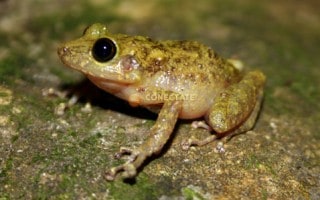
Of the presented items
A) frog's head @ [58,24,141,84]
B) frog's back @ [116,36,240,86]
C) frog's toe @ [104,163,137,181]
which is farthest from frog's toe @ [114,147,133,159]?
frog's back @ [116,36,240,86]

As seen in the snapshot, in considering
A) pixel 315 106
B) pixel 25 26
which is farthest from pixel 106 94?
pixel 315 106

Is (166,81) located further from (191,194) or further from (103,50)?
(191,194)

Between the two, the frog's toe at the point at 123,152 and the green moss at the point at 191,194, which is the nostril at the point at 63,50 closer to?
the frog's toe at the point at 123,152

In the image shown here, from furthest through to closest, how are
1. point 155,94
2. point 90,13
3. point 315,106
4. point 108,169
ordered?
point 90,13 < point 315,106 < point 155,94 < point 108,169

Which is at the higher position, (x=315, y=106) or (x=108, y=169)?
(x=315, y=106)

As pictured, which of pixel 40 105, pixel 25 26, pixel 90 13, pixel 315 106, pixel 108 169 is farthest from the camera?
pixel 90 13

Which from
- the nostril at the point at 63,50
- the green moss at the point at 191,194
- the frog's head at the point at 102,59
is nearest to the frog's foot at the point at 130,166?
the green moss at the point at 191,194

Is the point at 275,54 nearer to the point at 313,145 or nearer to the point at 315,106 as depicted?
the point at 315,106

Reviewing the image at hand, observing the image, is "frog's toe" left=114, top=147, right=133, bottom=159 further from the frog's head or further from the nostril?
the nostril
